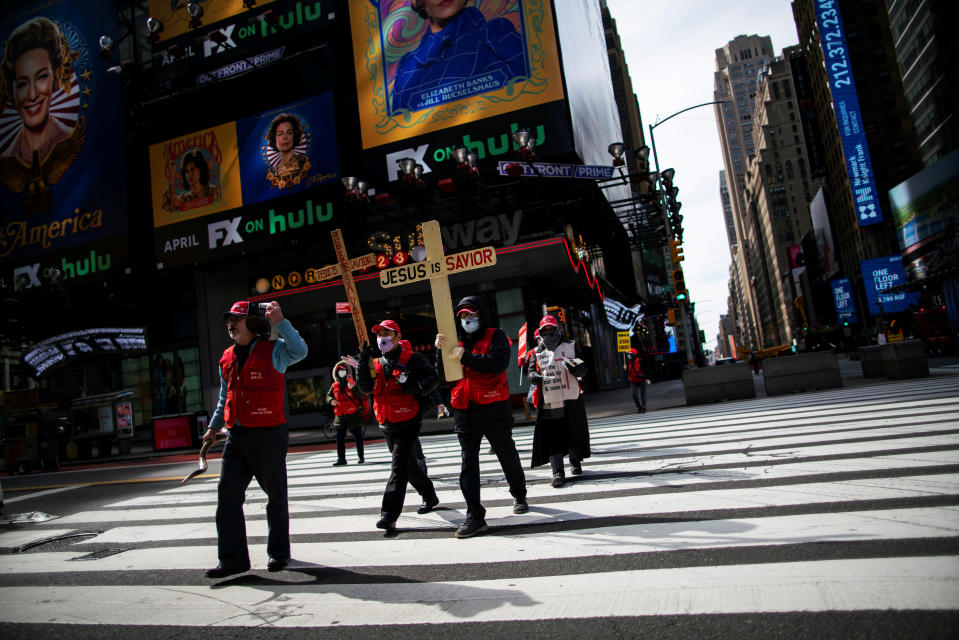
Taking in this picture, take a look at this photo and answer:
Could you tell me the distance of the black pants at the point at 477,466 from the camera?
489 cm

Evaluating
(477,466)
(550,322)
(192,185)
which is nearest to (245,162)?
(192,185)

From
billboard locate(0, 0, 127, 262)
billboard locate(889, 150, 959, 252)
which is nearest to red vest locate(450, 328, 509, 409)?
billboard locate(0, 0, 127, 262)

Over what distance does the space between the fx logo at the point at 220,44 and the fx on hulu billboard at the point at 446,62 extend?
21.7 ft

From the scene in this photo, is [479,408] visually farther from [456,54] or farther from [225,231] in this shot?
[225,231]

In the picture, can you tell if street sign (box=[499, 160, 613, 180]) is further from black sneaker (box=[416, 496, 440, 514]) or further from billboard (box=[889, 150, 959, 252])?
billboard (box=[889, 150, 959, 252])

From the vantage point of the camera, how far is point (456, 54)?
22594 mm

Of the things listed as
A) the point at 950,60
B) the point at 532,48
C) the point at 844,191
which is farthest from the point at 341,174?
the point at 844,191

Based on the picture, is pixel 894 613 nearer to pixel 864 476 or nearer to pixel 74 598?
pixel 864 476

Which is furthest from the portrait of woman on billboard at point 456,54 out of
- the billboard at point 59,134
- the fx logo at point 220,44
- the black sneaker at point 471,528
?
the black sneaker at point 471,528

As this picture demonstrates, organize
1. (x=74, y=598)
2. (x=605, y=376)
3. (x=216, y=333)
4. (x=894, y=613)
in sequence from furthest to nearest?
(x=605, y=376), (x=216, y=333), (x=74, y=598), (x=894, y=613)

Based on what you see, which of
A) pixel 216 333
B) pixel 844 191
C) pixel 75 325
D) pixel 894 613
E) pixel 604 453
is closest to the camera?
pixel 894 613

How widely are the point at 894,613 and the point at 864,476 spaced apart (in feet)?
9.66

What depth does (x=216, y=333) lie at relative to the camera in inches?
1116

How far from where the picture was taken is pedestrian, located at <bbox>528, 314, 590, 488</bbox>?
262 inches
